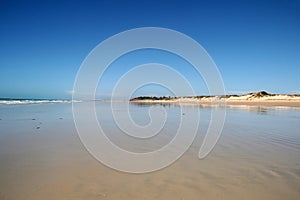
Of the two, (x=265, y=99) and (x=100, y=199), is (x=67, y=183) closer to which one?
(x=100, y=199)

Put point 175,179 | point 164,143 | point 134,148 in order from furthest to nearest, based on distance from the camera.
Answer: point 164,143 → point 134,148 → point 175,179

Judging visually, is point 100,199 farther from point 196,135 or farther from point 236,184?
point 196,135

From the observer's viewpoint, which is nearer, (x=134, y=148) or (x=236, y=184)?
(x=236, y=184)

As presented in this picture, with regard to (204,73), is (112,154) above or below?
below

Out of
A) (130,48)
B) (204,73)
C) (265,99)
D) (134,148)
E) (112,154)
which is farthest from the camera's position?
(265,99)

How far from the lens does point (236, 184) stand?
3215 millimetres

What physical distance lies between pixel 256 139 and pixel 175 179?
407 centimetres

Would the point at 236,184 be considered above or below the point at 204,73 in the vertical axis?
below

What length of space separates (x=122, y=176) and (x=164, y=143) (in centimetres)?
265

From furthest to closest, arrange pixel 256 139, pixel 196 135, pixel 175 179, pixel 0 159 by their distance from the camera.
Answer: pixel 196 135
pixel 256 139
pixel 0 159
pixel 175 179

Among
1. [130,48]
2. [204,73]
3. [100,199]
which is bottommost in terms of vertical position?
[100,199]

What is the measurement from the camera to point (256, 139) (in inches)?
255

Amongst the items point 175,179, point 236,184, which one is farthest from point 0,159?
point 236,184

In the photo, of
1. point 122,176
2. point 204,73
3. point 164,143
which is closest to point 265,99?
point 204,73
